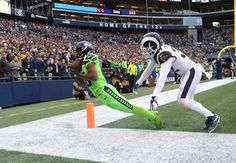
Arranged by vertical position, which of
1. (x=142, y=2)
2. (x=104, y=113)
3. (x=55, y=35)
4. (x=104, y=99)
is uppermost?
(x=142, y=2)

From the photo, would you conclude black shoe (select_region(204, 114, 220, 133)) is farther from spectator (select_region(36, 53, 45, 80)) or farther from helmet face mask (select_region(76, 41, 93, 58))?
spectator (select_region(36, 53, 45, 80))

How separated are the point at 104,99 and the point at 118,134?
72cm

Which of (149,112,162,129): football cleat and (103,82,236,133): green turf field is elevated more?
(149,112,162,129): football cleat

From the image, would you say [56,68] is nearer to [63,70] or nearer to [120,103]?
[63,70]

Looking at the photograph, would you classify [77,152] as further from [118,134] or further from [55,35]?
[55,35]

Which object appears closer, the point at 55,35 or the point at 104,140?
the point at 104,140

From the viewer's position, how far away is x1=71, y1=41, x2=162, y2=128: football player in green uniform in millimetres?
7301

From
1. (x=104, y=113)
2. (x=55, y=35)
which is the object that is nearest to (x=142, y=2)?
(x=55, y=35)

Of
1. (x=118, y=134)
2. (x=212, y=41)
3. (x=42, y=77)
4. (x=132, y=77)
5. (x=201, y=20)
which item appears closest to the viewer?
(x=118, y=134)

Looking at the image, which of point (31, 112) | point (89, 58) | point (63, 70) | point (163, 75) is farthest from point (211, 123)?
point (63, 70)

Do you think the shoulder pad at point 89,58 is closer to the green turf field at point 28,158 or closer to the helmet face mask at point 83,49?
the helmet face mask at point 83,49

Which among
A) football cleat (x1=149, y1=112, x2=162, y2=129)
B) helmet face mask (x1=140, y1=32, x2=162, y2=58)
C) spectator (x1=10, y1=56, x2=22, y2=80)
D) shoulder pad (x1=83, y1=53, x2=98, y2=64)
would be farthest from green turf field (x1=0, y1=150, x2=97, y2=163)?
spectator (x1=10, y1=56, x2=22, y2=80)

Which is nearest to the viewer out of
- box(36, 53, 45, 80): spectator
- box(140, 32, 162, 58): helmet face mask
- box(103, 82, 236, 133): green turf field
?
box(140, 32, 162, 58): helmet face mask

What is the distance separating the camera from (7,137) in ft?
24.4
